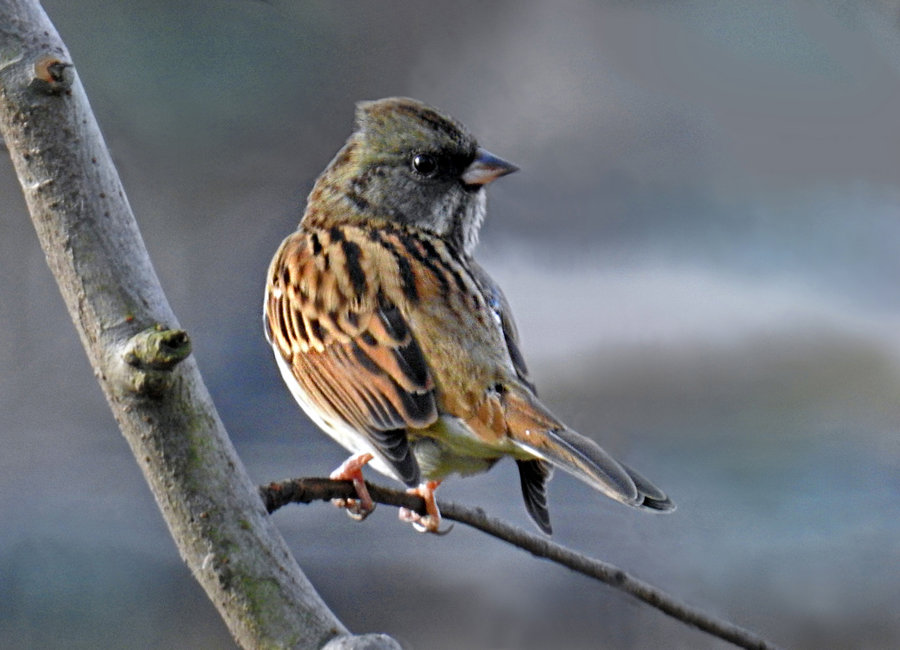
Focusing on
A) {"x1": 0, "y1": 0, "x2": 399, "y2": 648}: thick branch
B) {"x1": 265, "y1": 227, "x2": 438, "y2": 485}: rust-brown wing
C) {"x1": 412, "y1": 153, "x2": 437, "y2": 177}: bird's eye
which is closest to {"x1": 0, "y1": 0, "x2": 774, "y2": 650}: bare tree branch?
{"x1": 0, "y1": 0, "x2": 399, "y2": 648}: thick branch

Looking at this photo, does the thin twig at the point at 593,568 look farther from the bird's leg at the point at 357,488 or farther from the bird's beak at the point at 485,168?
the bird's beak at the point at 485,168

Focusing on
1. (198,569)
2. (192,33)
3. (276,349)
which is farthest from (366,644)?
(192,33)

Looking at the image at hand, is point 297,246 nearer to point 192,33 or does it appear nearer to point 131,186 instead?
point 131,186

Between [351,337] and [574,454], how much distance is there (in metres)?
0.27

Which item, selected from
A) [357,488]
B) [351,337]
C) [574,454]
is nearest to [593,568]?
[574,454]

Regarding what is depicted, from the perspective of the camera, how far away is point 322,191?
3.38 ft

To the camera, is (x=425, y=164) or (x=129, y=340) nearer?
(x=129, y=340)

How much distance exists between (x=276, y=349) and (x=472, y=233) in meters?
0.22

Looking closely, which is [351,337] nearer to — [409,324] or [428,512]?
[409,324]

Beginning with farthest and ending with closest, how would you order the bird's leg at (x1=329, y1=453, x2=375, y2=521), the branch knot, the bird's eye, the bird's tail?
the bird's eye
the bird's leg at (x1=329, y1=453, x2=375, y2=521)
the bird's tail
the branch knot

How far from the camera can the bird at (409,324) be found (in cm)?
85

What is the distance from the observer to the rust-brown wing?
0.87m

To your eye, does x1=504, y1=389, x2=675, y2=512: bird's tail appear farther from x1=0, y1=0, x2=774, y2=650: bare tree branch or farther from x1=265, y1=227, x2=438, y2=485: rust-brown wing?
x1=0, y1=0, x2=774, y2=650: bare tree branch

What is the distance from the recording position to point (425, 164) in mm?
921
